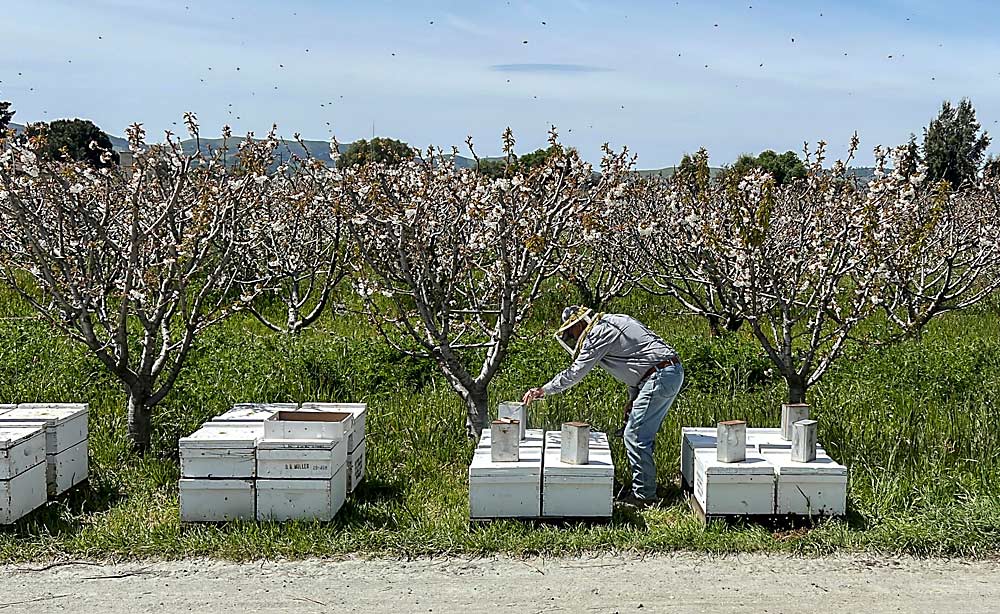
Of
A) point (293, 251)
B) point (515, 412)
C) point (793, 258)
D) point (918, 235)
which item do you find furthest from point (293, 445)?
point (293, 251)

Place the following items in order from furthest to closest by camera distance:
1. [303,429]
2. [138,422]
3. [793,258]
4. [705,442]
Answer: [793,258], [138,422], [705,442], [303,429]

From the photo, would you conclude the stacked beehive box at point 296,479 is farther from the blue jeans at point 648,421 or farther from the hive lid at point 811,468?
the hive lid at point 811,468

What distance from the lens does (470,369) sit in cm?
997

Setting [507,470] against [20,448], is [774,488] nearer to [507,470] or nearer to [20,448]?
[507,470]

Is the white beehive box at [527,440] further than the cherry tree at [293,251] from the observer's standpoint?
No

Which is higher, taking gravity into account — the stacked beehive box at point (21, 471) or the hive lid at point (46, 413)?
the hive lid at point (46, 413)

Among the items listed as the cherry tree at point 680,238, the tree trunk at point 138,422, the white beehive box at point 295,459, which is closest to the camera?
the white beehive box at point 295,459

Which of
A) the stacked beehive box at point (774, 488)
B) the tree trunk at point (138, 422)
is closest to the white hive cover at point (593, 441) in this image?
the stacked beehive box at point (774, 488)

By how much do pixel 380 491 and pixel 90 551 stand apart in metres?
1.88

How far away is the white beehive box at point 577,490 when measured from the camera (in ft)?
18.9

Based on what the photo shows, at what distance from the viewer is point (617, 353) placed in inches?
251

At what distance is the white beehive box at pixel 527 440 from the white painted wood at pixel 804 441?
1.53 metres

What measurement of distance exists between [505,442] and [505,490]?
0.95ft

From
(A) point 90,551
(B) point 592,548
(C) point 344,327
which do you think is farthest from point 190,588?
(C) point 344,327
